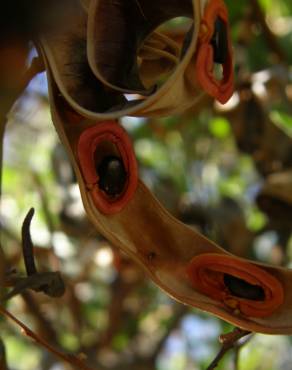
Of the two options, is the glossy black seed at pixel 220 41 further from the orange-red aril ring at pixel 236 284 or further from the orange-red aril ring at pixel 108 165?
the orange-red aril ring at pixel 236 284

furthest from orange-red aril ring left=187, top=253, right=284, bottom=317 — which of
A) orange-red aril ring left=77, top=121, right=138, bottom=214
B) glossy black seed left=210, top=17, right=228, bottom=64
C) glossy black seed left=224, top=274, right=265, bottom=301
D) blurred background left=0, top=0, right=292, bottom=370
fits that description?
blurred background left=0, top=0, right=292, bottom=370

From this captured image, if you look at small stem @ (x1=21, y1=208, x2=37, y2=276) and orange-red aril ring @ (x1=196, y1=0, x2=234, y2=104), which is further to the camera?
small stem @ (x1=21, y1=208, x2=37, y2=276)

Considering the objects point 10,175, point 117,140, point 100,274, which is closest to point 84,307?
point 100,274

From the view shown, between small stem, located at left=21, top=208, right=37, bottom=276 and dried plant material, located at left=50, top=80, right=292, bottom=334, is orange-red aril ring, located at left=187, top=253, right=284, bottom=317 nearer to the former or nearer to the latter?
dried plant material, located at left=50, top=80, right=292, bottom=334

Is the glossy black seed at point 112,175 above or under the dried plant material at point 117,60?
under

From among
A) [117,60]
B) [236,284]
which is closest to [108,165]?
[117,60]

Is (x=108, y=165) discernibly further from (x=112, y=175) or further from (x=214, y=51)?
(x=214, y=51)

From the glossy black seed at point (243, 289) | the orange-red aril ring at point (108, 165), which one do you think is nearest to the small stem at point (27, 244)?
the orange-red aril ring at point (108, 165)
